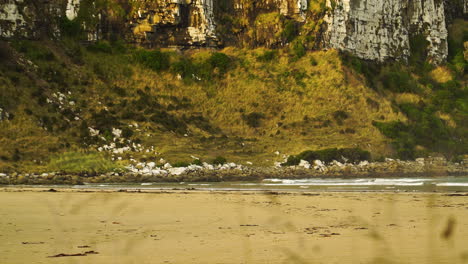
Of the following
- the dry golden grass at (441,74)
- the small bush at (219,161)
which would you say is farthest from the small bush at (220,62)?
the dry golden grass at (441,74)

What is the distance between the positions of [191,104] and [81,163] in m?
13.5

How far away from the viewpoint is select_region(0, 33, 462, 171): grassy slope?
1585 inches

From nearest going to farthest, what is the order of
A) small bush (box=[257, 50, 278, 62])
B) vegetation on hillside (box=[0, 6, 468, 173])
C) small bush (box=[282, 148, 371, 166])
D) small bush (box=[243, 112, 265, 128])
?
1. vegetation on hillside (box=[0, 6, 468, 173])
2. small bush (box=[282, 148, 371, 166])
3. small bush (box=[243, 112, 265, 128])
4. small bush (box=[257, 50, 278, 62])

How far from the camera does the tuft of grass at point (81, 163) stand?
35.6m

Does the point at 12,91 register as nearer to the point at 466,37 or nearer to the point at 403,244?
the point at 403,244

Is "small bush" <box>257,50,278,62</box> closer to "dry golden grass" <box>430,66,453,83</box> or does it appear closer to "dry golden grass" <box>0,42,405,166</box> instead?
"dry golden grass" <box>0,42,405,166</box>

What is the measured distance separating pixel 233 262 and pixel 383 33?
170 ft

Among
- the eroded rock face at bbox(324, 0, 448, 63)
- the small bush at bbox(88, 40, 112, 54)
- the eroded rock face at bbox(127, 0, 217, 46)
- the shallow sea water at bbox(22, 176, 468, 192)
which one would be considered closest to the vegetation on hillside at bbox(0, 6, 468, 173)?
the small bush at bbox(88, 40, 112, 54)

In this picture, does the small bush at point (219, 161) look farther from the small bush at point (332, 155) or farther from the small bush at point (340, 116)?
the small bush at point (340, 116)

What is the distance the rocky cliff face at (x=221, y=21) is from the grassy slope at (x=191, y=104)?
138cm

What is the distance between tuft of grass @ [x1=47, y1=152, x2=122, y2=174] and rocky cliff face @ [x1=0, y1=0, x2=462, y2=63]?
14.4m

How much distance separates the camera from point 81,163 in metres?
37.0

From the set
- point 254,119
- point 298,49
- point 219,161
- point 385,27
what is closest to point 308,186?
point 219,161

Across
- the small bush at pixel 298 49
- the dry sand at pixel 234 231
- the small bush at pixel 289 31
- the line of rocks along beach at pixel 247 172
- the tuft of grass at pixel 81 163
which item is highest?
the small bush at pixel 289 31
